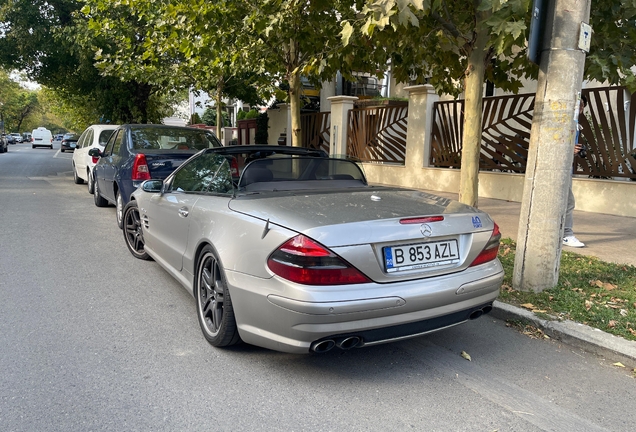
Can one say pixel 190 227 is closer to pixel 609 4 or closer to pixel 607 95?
pixel 609 4

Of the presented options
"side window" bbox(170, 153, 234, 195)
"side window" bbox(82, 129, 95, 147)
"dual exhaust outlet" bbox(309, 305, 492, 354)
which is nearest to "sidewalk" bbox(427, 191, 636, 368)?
"dual exhaust outlet" bbox(309, 305, 492, 354)

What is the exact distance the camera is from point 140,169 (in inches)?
296

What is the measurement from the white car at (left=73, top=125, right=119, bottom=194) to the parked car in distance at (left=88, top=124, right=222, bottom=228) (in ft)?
6.96

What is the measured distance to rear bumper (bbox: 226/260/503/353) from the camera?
2857mm

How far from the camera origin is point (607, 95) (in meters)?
9.54

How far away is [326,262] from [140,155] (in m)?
5.53

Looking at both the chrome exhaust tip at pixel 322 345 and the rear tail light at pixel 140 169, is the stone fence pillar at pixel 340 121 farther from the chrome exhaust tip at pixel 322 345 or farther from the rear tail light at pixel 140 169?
the chrome exhaust tip at pixel 322 345

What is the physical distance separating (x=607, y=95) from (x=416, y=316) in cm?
858

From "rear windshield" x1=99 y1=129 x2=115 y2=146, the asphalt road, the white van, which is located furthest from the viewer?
the white van

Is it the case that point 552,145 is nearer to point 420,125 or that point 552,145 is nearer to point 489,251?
point 489,251

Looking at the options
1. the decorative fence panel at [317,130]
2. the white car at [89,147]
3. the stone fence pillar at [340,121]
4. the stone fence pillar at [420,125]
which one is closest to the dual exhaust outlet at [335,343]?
the white car at [89,147]

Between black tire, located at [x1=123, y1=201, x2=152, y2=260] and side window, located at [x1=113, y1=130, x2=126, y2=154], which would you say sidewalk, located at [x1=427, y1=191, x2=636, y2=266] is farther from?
side window, located at [x1=113, y1=130, x2=126, y2=154]

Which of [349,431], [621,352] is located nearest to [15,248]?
[349,431]

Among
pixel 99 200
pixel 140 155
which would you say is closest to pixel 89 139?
pixel 99 200
